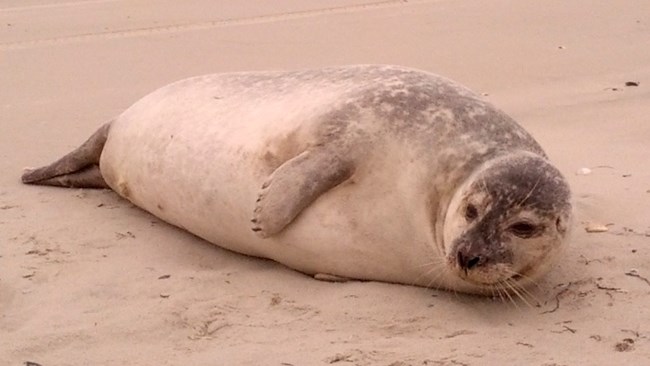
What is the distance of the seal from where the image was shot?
9.50ft

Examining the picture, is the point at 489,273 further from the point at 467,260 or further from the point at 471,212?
the point at 471,212

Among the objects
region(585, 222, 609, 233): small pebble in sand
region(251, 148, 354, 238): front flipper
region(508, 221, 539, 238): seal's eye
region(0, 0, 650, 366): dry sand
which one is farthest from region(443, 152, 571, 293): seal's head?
region(585, 222, 609, 233): small pebble in sand

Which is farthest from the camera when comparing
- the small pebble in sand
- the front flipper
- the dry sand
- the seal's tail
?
the seal's tail

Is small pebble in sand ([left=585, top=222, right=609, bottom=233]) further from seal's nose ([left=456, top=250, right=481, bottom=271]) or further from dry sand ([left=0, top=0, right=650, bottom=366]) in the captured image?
seal's nose ([left=456, top=250, right=481, bottom=271])

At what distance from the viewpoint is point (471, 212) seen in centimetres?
291

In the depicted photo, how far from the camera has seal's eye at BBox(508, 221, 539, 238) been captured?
112 inches

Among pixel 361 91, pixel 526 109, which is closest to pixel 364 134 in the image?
pixel 361 91

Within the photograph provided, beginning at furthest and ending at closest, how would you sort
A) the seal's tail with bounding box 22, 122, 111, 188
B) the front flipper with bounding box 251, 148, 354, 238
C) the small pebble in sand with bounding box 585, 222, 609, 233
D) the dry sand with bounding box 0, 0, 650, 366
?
the seal's tail with bounding box 22, 122, 111, 188, the small pebble in sand with bounding box 585, 222, 609, 233, the front flipper with bounding box 251, 148, 354, 238, the dry sand with bounding box 0, 0, 650, 366

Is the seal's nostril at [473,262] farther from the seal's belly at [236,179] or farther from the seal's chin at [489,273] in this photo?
the seal's belly at [236,179]

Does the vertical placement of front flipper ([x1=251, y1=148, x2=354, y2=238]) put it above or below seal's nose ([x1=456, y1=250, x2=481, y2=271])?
above

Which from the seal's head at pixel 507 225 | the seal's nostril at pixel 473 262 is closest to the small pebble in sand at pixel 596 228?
the seal's head at pixel 507 225

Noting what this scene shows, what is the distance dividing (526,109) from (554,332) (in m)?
3.06

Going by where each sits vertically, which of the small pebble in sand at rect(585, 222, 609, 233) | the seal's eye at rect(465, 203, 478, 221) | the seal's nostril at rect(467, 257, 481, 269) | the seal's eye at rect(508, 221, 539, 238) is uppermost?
the seal's eye at rect(465, 203, 478, 221)

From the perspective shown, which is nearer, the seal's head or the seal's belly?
the seal's head
